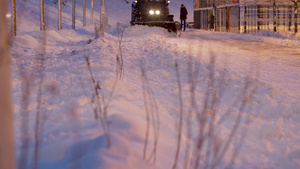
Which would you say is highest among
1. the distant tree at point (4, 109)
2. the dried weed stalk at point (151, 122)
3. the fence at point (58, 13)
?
the fence at point (58, 13)

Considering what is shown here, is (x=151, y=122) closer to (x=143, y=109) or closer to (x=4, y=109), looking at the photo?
(x=143, y=109)

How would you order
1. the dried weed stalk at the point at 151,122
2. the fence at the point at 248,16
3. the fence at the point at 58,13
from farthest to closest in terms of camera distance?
the fence at the point at 248,16, the fence at the point at 58,13, the dried weed stalk at the point at 151,122

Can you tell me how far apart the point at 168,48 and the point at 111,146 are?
22.9 ft

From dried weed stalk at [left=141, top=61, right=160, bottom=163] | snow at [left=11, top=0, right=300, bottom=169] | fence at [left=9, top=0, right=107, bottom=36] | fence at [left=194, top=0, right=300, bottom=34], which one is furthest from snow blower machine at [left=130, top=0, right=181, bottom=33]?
dried weed stalk at [left=141, top=61, right=160, bottom=163]

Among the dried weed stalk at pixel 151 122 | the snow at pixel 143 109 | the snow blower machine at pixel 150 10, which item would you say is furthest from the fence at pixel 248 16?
the dried weed stalk at pixel 151 122

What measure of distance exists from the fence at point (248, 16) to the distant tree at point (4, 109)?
55.1 feet

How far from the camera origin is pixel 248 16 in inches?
839

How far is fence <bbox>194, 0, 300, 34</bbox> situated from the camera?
18.9 metres

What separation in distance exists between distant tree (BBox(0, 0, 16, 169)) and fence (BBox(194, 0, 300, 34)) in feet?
55.1

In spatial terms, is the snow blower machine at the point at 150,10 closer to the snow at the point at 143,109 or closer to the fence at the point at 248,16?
the fence at the point at 248,16

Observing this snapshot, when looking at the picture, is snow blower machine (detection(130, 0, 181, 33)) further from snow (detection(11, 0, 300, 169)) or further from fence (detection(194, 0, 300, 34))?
snow (detection(11, 0, 300, 169))

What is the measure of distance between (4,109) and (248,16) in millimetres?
21516

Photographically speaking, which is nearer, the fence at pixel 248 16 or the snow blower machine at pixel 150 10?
the fence at pixel 248 16

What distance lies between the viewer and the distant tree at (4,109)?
144 cm
